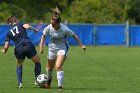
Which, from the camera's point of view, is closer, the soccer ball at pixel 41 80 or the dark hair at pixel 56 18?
the dark hair at pixel 56 18

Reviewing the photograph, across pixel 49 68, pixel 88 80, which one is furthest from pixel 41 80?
pixel 88 80

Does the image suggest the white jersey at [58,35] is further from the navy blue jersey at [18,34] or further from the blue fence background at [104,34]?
the blue fence background at [104,34]

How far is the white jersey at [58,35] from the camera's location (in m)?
13.6

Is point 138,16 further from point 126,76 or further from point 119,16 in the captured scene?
point 126,76

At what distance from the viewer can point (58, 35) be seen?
1362cm

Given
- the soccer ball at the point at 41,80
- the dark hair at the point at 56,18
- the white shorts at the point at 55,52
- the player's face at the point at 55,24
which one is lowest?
the soccer ball at the point at 41,80

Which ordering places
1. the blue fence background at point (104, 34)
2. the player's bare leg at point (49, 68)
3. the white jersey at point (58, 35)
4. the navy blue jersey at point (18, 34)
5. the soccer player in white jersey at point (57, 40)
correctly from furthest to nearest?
the blue fence background at point (104, 34)
the navy blue jersey at point (18, 34)
the player's bare leg at point (49, 68)
the white jersey at point (58, 35)
the soccer player in white jersey at point (57, 40)

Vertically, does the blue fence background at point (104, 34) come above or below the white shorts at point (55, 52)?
above

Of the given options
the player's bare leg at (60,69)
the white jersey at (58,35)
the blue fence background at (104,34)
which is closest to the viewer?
the player's bare leg at (60,69)

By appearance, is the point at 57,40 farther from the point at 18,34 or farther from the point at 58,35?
the point at 18,34

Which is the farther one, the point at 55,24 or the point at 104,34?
the point at 104,34

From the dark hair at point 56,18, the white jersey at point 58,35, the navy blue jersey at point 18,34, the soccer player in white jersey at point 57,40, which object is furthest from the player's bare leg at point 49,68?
the dark hair at point 56,18

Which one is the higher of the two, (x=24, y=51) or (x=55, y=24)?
(x=55, y=24)

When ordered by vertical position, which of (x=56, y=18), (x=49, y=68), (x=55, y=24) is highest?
(x=56, y=18)
